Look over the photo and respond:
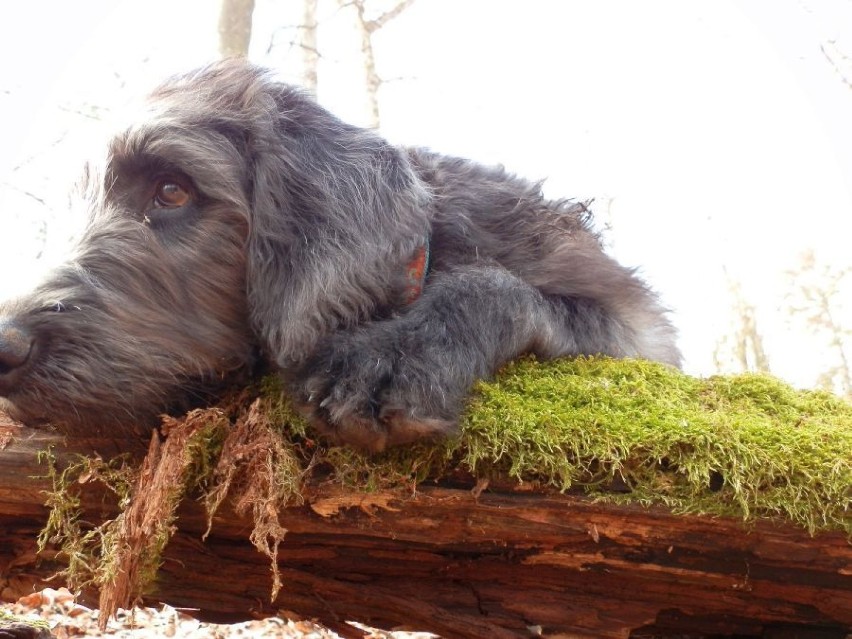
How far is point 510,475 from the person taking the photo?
249 centimetres

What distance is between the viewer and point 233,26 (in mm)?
9641

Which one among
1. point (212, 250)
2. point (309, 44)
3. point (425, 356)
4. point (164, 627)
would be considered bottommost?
point (164, 627)

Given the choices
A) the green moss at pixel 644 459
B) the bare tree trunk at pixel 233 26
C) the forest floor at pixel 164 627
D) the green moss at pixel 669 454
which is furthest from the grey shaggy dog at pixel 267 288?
the bare tree trunk at pixel 233 26

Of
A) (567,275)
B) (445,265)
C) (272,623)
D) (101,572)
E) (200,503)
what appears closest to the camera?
(101,572)

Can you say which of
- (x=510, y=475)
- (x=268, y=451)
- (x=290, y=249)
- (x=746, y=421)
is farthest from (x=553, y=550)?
(x=290, y=249)

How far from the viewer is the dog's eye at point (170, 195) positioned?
2.88m

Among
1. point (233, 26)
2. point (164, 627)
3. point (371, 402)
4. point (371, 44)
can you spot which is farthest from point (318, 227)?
point (371, 44)

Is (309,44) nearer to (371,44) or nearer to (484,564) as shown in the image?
(371,44)

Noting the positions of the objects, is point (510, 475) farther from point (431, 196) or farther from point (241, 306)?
point (431, 196)

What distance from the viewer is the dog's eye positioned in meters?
2.88

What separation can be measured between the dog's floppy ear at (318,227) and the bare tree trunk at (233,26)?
7090mm

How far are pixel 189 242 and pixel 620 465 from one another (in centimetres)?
174

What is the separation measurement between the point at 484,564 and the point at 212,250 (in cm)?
152

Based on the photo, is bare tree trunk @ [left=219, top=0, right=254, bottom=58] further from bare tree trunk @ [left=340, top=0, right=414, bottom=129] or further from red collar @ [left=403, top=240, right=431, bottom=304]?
red collar @ [left=403, top=240, right=431, bottom=304]
